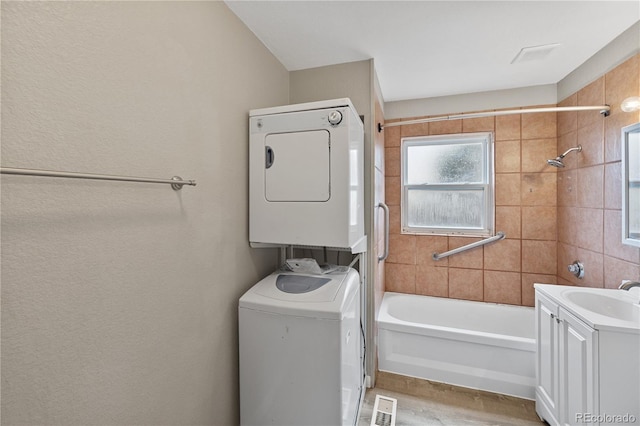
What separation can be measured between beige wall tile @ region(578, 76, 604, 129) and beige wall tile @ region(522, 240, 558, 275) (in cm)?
104

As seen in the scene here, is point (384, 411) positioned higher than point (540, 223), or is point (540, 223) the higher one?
point (540, 223)

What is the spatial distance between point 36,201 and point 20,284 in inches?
8.2

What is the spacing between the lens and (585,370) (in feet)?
4.12

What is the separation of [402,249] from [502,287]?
974mm

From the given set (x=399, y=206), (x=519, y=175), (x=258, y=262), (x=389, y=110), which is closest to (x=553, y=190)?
(x=519, y=175)

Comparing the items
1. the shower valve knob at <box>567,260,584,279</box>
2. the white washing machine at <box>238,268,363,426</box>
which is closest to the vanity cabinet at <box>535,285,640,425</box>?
the shower valve knob at <box>567,260,584,279</box>

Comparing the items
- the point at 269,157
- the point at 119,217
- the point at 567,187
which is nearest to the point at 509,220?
the point at 567,187

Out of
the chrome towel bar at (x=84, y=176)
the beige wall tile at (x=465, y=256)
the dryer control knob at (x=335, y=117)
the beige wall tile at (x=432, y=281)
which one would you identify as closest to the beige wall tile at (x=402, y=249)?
the beige wall tile at (x=432, y=281)

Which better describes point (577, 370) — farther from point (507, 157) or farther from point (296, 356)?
point (507, 157)

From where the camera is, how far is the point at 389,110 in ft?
9.20

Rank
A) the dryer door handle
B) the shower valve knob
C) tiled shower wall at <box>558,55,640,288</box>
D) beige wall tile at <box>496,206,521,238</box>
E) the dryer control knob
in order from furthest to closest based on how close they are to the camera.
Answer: beige wall tile at <box>496,206,521,238</box>
the shower valve knob
tiled shower wall at <box>558,55,640,288</box>
the dryer door handle
the dryer control knob

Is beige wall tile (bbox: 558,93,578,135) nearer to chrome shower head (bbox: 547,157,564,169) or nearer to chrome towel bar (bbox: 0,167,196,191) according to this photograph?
chrome shower head (bbox: 547,157,564,169)

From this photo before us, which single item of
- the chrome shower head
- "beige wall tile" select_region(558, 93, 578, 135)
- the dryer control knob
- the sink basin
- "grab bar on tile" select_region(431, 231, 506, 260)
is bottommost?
the sink basin

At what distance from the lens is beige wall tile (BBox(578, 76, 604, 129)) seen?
1834mm
